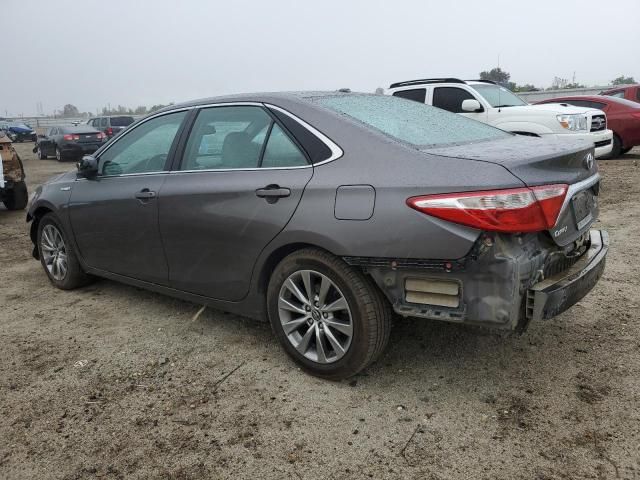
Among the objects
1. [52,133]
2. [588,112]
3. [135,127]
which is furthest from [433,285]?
[52,133]

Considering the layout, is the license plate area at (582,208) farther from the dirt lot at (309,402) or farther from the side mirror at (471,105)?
the side mirror at (471,105)

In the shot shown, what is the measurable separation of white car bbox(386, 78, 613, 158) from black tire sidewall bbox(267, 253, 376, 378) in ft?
23.9

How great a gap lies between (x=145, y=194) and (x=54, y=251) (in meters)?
1.67

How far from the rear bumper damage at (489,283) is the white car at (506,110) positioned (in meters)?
7.23

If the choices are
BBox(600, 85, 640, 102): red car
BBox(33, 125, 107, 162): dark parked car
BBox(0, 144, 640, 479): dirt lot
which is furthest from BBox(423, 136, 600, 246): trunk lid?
BBox(33, 125, 107, 162): dark parked car

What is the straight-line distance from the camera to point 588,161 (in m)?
3.07

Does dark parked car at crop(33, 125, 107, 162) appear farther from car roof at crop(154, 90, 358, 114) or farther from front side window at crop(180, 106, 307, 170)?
front side window at crop(180, 106, 307, 170)

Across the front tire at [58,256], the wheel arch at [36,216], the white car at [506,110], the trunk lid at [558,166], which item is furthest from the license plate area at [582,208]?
the white car at [506,110]

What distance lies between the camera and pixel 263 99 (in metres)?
3.43

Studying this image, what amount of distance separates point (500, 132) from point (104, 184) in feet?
9.47

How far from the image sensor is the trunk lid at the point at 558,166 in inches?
102

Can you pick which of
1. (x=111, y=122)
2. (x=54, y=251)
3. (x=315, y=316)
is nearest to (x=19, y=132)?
(x=111, y=122)

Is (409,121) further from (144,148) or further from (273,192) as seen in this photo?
(144,148)

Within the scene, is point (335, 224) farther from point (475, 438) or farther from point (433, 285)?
point (475, 438)
